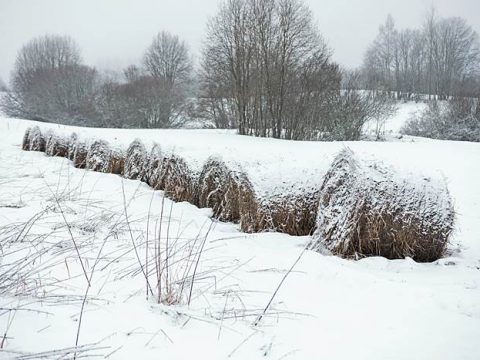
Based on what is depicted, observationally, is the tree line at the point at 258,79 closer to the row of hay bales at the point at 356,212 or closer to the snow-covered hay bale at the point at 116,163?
the snow-covered hay bale at the point at 116,163

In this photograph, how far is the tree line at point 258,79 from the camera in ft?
54.6

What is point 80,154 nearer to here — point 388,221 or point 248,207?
point 248,207

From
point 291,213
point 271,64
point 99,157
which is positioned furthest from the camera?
point 271,64

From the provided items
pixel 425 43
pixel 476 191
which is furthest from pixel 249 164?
pixel 425 43

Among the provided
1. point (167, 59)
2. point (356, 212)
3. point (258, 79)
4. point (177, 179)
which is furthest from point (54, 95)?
point (356, 212)

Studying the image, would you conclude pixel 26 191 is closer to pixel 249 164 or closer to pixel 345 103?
pixel 249 164

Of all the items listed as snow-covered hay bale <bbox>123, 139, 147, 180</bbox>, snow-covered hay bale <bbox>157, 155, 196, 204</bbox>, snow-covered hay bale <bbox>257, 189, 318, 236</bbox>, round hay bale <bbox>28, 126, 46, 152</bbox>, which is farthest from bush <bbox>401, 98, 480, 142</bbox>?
round hay bale <bbox>28, 126, 46, 152</bbox>

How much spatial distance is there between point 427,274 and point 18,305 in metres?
2.82

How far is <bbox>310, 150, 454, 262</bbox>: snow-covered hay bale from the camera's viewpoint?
124 inches

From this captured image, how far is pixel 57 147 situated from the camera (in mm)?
8938

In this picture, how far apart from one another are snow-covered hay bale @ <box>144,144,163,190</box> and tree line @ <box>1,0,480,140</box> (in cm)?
1180

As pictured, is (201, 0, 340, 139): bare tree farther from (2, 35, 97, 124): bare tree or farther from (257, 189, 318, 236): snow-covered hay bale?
(2, 35, 97, 124): bare tree

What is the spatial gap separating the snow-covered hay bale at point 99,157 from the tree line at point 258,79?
1091 centimetres

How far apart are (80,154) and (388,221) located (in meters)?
7.08
